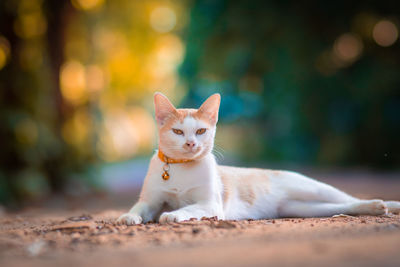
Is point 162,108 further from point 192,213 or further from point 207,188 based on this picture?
point 192,213

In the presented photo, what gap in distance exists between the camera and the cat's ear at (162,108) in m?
3.64

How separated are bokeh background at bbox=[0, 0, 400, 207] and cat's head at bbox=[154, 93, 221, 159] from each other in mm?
5070

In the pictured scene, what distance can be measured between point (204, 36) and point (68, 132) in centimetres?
550

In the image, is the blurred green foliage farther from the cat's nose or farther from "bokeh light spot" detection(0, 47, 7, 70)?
the cat's nose

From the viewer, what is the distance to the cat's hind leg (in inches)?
Result: 144

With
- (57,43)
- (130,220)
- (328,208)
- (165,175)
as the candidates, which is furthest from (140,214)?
(57,43)

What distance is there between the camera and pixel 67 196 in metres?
9.16

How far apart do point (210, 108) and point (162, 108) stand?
407mm

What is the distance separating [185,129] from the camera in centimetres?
351

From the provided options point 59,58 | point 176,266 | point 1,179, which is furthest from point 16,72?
point 176,266

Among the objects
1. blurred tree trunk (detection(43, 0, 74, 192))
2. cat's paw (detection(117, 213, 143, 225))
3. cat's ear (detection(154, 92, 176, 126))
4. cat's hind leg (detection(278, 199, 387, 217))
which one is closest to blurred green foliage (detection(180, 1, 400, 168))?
blurred tree trunk (detection(43, 0, 74, 192))

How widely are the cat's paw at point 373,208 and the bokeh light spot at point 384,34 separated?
33.2 feet

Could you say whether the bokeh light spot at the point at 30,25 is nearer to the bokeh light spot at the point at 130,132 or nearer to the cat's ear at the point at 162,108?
the cat's ear at the point at 162,108

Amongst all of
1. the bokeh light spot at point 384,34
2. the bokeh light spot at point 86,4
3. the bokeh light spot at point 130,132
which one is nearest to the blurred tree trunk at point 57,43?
the bokeh light spot at point 86,4
